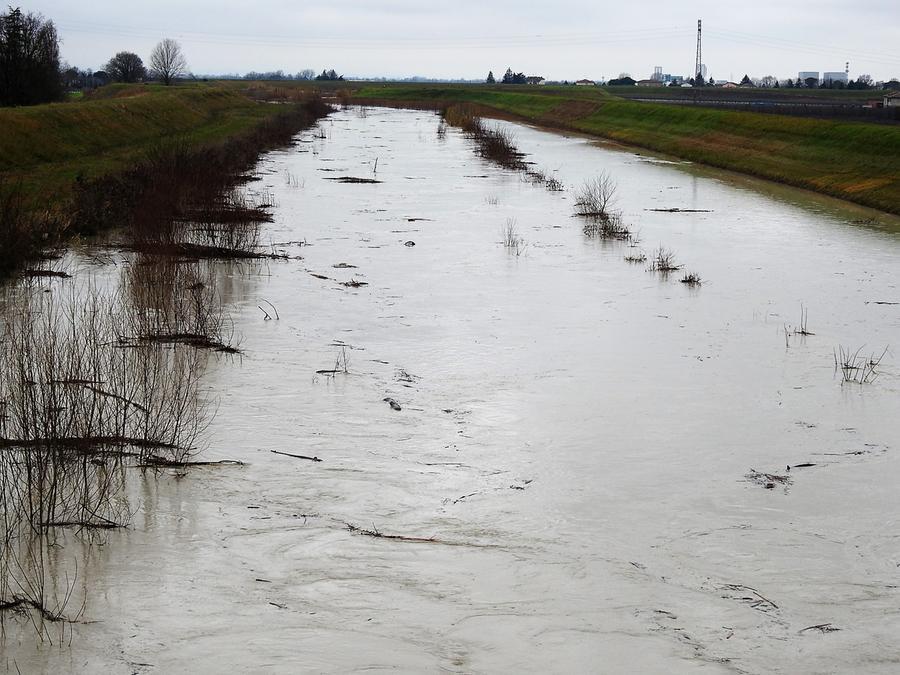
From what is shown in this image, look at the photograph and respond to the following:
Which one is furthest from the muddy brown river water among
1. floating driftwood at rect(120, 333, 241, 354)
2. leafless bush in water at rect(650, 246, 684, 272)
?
floating driftwood at rect(120, 333, 241, 354)

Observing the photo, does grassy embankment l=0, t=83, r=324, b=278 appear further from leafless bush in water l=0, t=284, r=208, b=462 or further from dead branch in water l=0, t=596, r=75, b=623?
dead branch in water l=0, t=596, r=75, b=623

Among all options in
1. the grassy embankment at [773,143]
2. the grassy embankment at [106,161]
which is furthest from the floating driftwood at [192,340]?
the grassy embankment at [773,143]

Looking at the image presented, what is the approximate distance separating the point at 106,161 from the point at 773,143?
2088 centimetres

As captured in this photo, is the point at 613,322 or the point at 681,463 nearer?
the point at 681,463

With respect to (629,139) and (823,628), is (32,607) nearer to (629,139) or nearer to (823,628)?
(823,628)

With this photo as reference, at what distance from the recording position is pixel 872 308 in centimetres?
1272

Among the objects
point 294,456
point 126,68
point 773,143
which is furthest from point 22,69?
point 126,68

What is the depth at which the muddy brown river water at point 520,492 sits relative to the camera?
5.17m

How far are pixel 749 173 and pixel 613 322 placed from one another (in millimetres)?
21131

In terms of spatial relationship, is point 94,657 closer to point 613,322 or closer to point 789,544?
point 789,544

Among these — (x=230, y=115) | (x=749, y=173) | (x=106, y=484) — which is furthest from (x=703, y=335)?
(x=230, y=115)

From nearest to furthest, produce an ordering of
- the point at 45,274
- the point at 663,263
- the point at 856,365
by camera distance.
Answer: the point at 856,365 → the point at 45,274 → the point at 663,263

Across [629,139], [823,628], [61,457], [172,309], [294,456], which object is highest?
[629,139]

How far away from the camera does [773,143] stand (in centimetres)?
3312
